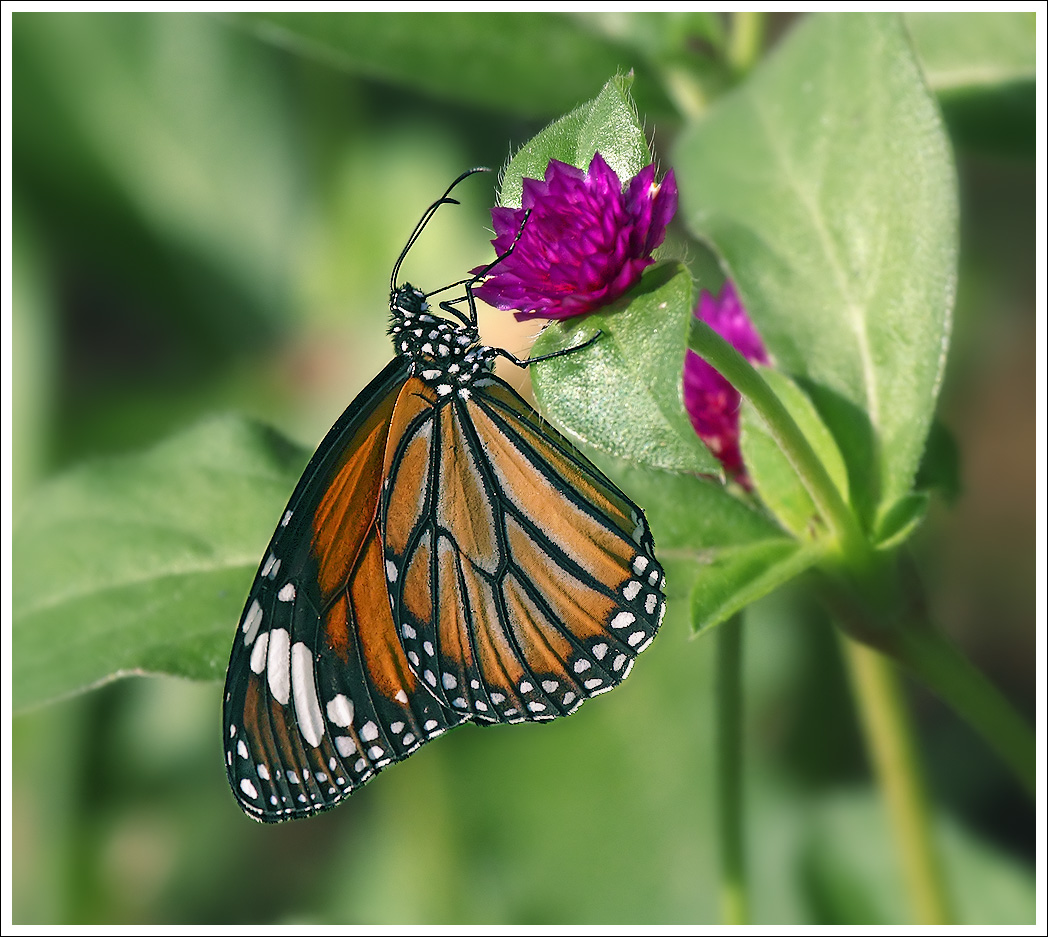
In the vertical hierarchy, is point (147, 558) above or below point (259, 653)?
above

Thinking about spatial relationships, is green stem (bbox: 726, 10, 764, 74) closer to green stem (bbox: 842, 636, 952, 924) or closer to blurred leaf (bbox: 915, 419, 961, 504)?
blurred leaf (bbox: 915, 419, 961, 504)

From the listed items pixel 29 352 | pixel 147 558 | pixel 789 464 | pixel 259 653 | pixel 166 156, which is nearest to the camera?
pixel 789 464

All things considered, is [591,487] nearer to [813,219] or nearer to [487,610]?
[487,610]

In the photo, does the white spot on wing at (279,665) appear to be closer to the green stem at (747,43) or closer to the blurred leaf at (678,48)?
the blurred leaf at (678,48)

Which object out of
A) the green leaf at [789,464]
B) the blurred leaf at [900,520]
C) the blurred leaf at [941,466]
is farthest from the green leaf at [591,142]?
the blurred leaf at [941,466]

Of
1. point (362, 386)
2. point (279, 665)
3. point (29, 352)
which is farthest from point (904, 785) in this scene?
point (29, 352)

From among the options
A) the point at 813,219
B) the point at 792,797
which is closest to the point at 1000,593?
the point at 792,797

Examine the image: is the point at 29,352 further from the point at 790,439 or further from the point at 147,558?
the point at 790,439

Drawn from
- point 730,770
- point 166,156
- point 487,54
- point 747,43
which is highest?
point 166,156
